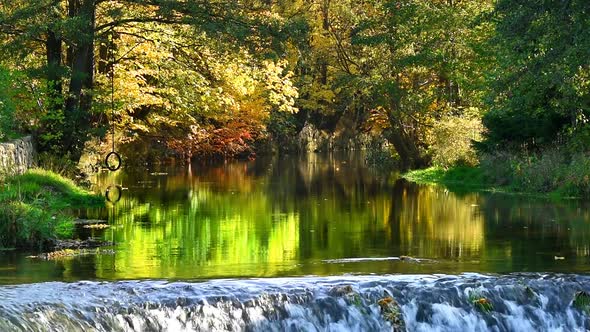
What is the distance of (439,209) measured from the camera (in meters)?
25.3

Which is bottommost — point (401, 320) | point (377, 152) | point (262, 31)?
point (401, 320)

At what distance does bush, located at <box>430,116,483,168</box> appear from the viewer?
122ft

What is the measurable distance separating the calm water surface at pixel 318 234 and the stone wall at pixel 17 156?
86.3 inches

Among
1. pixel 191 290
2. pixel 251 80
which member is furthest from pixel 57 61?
pixel 191 290

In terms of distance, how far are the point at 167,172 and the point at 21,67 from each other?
36.4ft

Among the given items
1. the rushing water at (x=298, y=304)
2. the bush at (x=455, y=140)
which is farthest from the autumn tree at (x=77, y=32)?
the rushing water at (x=298, y=304)

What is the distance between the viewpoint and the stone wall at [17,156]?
74.4ft

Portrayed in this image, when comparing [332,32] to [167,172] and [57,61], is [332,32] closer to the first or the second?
[167,172]

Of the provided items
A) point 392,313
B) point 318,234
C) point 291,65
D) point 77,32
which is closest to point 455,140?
Answer: point 77,32

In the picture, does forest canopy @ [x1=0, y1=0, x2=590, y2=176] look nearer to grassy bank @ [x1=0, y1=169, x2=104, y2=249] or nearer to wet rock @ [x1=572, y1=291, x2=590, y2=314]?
grassy bank @ [x1=0, y1=169, x2=104, y2=249]

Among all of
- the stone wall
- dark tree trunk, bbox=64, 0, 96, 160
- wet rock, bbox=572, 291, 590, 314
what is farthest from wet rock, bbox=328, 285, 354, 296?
dark tree trunk, bbox=64, 0, 96, 160

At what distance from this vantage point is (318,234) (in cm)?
2009

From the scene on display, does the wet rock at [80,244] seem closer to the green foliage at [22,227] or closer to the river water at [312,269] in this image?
the green foliage at [22,227]

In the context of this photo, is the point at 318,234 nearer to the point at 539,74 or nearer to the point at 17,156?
the point at 539,74
